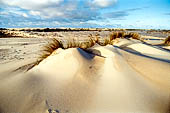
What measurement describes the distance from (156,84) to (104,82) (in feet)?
2.02

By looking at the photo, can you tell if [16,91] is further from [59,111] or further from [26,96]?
[59,111]

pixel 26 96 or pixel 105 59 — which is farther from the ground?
pixel 105 59

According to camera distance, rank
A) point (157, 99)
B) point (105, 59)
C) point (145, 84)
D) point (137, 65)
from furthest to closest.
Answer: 1. point (105, 59)
2. point (137, 65)
3. point (145, 84)
4. point (157, 99)

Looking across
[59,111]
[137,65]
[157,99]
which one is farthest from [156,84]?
[59,111]

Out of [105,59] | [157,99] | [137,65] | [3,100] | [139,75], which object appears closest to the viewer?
[157,99]

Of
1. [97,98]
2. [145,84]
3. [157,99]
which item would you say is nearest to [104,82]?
[97,98]

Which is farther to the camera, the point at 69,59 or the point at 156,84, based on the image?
the point at 69,59

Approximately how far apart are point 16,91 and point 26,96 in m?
0.21

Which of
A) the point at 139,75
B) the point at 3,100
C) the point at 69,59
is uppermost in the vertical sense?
the point at 69,59

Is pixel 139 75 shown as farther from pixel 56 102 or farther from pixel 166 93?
pixel 56 102

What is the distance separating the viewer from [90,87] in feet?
5.38

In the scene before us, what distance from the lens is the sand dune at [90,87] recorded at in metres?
1.36

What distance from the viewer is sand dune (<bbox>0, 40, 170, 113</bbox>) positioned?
136cm

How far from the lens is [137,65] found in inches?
81.5
